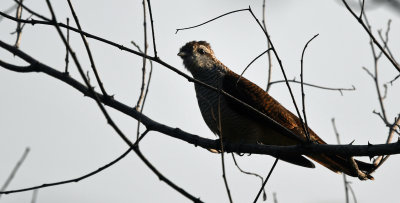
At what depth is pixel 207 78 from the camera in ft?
23.7

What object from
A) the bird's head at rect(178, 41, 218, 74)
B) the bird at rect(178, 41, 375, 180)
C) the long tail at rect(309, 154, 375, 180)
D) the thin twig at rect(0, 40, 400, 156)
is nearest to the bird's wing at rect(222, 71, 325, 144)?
the bird at rect(178, 41, 375, 180)

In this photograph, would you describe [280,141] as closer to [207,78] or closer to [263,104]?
[263,104]

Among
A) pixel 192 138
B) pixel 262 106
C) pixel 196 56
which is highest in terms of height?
pixel 196 56

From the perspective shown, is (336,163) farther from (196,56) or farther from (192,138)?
(196,56)

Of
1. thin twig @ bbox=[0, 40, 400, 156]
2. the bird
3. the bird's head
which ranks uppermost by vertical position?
the bird's head

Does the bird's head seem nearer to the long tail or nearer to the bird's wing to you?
the bird's wing

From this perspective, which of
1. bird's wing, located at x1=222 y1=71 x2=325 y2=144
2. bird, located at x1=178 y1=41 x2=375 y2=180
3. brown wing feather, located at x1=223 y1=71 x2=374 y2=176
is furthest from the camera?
bird's wing, located at x1=222 y1=71 x2=325 y2=144

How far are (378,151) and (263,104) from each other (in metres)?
3.04

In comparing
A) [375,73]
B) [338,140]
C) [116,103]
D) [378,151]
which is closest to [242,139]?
[338,140]

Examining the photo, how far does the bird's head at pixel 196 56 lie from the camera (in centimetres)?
745

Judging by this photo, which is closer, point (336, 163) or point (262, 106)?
point (336, 163)

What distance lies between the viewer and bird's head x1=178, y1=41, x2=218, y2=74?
24.4ft

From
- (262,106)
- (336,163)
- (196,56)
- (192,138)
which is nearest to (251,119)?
(262,106)

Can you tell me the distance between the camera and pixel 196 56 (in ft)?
24.8
